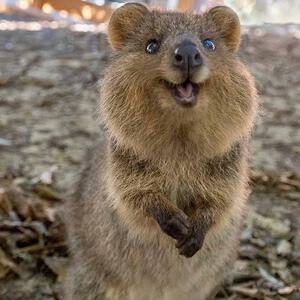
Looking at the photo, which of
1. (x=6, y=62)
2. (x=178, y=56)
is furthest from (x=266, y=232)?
(x=6, y=62)

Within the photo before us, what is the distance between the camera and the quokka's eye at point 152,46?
3.67m

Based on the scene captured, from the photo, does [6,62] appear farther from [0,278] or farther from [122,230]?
[122,230]

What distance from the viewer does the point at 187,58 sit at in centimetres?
Answer: 330

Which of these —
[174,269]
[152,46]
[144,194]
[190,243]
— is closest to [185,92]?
[152,46]

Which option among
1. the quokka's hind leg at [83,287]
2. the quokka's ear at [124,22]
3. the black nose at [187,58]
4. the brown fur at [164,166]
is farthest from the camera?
the quokka's hind leg at [83,287]

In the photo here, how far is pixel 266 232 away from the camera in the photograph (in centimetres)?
540

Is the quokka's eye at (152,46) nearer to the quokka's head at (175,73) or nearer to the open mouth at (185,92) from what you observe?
the quokka's head at (175,73)

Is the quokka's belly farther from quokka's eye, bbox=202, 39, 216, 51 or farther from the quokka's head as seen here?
quokka's eye, bbox=202, 39, 216, 51

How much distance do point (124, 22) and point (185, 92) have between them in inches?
30.1

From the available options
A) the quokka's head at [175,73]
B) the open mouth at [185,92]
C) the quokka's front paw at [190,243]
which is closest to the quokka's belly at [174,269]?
the quokka's front paw at [190,243]

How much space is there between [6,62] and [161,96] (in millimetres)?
4561

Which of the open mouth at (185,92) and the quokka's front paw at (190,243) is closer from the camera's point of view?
the open mouth at (185,92)

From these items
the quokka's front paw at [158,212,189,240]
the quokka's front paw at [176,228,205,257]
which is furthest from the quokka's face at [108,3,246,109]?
the quokka's front paw at [176,228,205,257]

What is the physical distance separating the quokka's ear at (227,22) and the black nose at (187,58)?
0.73 m
